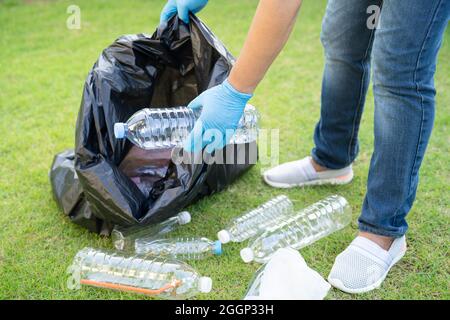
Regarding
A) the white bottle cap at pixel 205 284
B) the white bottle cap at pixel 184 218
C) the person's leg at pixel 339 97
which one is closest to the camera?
the white bottle cap at pixel 205 284

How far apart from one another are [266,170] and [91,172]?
958mm

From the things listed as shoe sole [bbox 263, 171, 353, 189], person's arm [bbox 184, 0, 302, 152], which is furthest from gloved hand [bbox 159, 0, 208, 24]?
shoe sole [bbox 263, 171, 353, 189]

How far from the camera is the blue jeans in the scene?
60.7 inches

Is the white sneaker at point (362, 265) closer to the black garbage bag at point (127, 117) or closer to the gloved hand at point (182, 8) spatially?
the black garbage bag at point (127, 117)

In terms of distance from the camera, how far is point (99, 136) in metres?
1.90

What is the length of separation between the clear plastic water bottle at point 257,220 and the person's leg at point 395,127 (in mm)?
379

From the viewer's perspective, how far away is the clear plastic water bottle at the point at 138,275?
5.75ft

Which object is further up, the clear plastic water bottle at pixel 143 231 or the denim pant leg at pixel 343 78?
the denim pant leg at pixel 343 78

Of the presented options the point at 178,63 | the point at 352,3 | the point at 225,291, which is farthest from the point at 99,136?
the point at 352,3

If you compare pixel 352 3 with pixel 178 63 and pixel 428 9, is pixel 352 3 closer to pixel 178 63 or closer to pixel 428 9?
pixel 428 9

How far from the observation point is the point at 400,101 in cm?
165

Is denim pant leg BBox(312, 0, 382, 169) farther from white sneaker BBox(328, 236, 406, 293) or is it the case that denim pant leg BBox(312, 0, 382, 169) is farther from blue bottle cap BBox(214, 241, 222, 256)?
blue bottle cap BBox(214, 241, 222, 256)

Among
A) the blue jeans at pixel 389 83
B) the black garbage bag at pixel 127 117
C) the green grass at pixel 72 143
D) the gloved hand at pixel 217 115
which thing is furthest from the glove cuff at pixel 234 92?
the green grass at pixel 72 143

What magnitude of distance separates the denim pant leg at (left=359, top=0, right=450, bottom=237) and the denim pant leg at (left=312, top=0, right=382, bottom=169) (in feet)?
1.06
